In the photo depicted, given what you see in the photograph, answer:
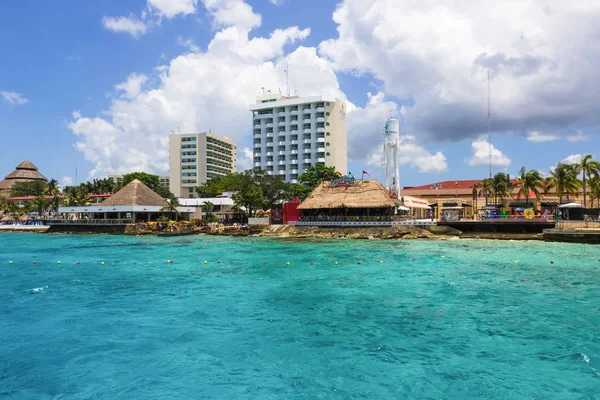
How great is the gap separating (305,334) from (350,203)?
1594 inches

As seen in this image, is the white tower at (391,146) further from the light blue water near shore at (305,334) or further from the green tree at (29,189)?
the green tree at (29,189)

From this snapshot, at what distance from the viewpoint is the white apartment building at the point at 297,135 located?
9706 centimetres

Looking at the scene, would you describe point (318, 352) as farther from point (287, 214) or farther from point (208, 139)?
point (208, 139)

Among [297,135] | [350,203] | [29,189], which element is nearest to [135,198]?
[350,203]

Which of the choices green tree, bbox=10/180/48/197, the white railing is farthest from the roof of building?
green tree, bbox=10/180/48/197

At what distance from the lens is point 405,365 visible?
980cm

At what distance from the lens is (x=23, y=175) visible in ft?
403

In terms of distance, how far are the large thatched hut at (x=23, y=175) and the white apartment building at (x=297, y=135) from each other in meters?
67.0

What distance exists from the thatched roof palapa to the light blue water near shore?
1066 inches

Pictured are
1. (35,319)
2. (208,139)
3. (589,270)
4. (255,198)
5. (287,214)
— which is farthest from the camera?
(208,139)

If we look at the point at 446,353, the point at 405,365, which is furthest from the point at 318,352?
the point at 446,353

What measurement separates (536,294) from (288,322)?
1063 cm

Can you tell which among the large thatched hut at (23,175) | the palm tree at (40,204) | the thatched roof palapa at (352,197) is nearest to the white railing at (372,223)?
the thatched roof palapa at (352,197)

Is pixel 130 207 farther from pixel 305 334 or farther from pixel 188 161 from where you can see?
pixel 305 334
